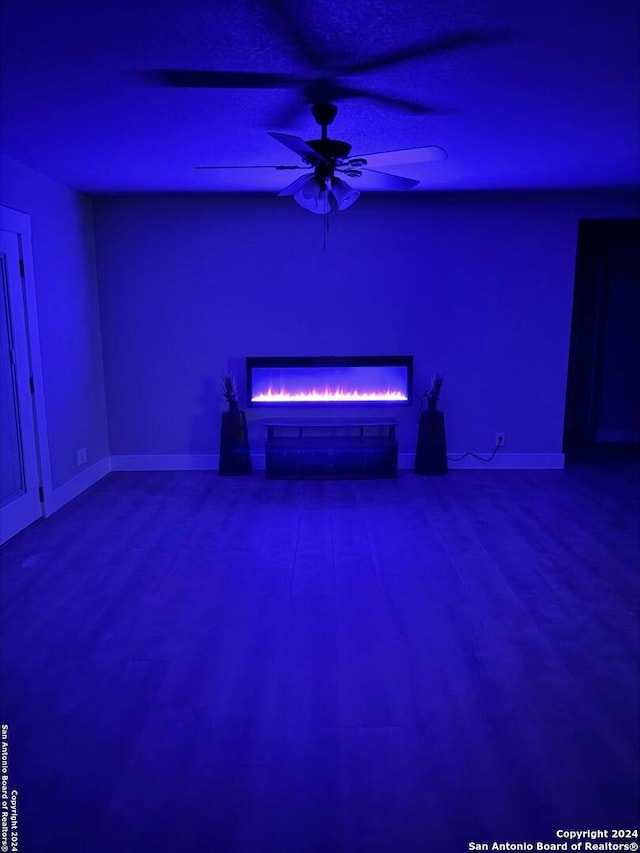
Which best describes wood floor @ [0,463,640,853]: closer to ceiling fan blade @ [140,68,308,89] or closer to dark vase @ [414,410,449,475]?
dark vase @ [414,410,449,475]

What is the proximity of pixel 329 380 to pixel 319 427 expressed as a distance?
0.47 m

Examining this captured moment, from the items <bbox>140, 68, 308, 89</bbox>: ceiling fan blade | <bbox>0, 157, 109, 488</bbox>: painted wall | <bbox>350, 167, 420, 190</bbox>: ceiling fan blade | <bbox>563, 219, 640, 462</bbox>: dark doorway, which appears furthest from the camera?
<bbox>563, 219, 640, 462</bbox>: dark doorway

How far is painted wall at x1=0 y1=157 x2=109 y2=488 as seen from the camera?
4.25 metres

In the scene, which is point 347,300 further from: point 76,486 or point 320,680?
point 320,680

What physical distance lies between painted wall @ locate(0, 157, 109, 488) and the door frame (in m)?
0.07

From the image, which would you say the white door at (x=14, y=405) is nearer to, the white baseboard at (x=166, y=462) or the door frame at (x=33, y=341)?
the door frame at (x=33, y=341)

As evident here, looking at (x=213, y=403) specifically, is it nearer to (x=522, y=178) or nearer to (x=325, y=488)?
(x=325, y=488)

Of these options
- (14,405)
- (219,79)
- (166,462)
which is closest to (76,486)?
(166,462)

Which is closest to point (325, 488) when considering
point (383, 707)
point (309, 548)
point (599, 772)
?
point (309, 548)

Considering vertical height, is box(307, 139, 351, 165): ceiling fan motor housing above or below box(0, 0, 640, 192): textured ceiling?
below

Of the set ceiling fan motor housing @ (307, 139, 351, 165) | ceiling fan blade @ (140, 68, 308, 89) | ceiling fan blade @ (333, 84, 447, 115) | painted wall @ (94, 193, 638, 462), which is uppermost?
ceiling fan blade @ (333, 84, 447, 115)

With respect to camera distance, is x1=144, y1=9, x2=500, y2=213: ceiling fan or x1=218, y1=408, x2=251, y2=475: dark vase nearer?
x1=144, y1=9, x2=500, y2=213: ceiling fan

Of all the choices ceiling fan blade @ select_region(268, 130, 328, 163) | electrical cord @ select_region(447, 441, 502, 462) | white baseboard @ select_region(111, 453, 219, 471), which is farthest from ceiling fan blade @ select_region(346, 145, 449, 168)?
white baseboard @ select_region(111, 453, 219, 471)

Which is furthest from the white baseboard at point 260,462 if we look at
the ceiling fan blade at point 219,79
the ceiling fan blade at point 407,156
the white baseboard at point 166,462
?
the ceiling fan blade at point 219,79
